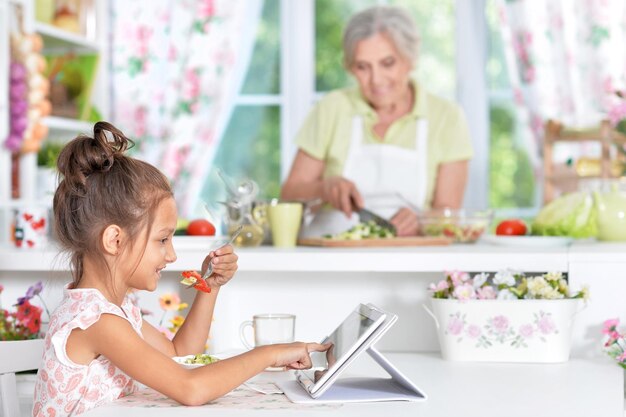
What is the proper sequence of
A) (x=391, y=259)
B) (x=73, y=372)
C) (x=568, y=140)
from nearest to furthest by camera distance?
(x=73, y=372) < (x=391, y=259) < (x=568, y=140)

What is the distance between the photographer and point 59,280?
226 cm

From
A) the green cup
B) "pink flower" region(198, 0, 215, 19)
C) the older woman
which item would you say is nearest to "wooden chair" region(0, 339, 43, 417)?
the green cup

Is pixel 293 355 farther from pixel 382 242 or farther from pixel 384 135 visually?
pixel 384 135

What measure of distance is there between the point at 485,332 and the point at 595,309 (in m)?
0.26

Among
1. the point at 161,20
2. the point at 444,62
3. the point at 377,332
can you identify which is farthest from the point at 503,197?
the point at 377,332

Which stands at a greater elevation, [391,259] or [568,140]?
[568,140]

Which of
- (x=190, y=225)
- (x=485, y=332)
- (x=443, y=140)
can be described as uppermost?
(x=443, y=140)

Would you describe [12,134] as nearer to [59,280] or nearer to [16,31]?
[16,31]

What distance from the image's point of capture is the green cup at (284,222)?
238 centimetres

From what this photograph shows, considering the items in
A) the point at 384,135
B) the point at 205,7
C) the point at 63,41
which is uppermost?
the point at 205,7

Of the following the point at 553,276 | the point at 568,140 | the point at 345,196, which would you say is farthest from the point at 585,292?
the point at 568,140

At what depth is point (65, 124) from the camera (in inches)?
170

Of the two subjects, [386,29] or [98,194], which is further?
[386,29]

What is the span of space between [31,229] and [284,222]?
608mm
